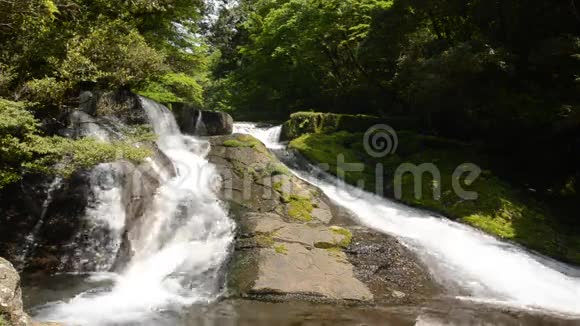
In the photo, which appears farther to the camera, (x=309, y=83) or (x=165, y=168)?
(x=309, y=83)

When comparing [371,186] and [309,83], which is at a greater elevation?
[309,83]

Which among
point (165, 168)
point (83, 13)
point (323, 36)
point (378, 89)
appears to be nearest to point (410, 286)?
point (165, 168)

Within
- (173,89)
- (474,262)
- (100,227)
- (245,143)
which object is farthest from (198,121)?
(474,262)

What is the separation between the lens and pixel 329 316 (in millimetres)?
6500

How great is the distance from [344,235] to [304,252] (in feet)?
4.27

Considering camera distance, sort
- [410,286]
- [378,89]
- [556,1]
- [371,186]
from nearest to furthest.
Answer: [410,286] → [556,1] → [371,186] → [378,89]

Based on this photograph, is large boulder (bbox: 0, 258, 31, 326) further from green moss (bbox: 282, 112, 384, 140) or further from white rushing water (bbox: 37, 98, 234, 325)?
green moss (bbox: 282, 112, 384, 140)

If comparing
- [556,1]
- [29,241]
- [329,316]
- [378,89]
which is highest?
[556,1]

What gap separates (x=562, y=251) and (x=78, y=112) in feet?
41.1

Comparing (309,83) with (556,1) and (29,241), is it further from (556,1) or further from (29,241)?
(29,241)

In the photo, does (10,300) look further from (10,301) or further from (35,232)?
(35,232)

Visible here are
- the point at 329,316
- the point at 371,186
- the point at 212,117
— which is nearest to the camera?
the point at 329,316

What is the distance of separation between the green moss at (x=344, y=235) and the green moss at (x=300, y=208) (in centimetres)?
93

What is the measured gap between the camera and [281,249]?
8.47 m
